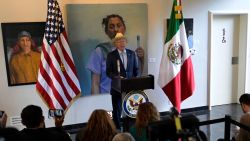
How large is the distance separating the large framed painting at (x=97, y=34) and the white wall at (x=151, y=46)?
0.12 metres

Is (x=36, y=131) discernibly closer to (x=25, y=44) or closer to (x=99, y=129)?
(x=99, y=129)

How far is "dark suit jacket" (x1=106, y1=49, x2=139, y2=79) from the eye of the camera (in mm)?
4371

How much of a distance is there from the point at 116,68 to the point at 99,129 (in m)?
2.01

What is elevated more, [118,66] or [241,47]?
[241,47]

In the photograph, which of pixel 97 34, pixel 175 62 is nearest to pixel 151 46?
pixel 175 62

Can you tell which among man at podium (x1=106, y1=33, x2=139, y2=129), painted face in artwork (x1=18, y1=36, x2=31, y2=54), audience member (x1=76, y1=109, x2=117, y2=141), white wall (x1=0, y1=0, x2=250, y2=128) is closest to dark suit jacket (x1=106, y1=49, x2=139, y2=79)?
man at podium (x1=106, y1=33, x2=139, y2=129)

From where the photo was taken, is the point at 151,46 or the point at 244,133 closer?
the point at 244,133

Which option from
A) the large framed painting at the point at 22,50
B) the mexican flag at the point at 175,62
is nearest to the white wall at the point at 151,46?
the large framed painting at the point at 22,50

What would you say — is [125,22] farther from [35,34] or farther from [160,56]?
[35,34]

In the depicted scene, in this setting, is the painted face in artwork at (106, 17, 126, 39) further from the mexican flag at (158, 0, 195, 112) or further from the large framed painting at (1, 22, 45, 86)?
the large framed painting at (1, 22, 45, 86)

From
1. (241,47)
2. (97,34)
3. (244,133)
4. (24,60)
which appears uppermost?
(97,34)

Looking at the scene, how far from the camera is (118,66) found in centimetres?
430

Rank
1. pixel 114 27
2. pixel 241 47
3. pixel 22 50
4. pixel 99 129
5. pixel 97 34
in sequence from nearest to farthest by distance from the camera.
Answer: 1. pixel 99 129
2. pixel 22 50
3. pixel 97 34
4. pixel 114 27
5. pixel 241 47

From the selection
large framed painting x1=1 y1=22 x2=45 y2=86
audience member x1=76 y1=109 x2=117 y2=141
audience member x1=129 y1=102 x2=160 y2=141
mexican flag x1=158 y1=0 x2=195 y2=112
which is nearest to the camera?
audience member x1=76 y1=109 x2=117 y2=141
